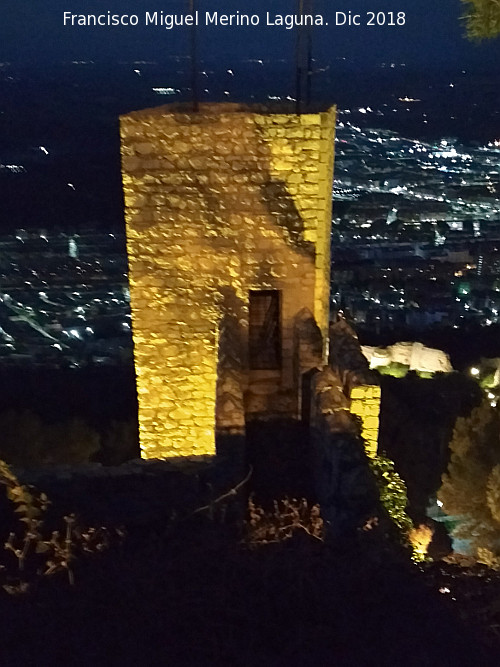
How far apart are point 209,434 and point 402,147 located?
107 ft

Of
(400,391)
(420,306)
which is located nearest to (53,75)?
(420,306)

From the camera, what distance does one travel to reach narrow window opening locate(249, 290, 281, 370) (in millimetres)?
6602

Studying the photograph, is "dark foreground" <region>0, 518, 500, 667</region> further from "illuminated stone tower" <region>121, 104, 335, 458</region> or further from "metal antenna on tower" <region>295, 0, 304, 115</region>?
"metal antenna on tower" <region>295, 0, 304, 115</region>

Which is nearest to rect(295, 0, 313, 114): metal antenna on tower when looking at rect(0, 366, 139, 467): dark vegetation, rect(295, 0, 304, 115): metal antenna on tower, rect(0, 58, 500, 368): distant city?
rect(295, 0, 304, 115): metal antenna on tower

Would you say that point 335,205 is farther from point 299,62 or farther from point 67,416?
point 299,62

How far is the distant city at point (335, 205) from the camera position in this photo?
25.7 metres

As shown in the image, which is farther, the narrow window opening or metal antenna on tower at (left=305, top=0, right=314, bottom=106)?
the narrow window opening

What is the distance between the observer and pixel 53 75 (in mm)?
40531

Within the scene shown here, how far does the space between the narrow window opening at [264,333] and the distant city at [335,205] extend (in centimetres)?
1642

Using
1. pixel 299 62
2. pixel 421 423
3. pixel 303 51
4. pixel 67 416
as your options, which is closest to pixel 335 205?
pixel 421 423

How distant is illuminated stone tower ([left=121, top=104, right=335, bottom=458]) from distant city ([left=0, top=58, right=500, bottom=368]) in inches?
642

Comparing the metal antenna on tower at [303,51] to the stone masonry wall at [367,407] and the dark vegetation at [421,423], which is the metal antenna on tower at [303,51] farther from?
the dark vegetation at [421,423]

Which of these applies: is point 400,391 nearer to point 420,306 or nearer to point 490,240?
point 420,306

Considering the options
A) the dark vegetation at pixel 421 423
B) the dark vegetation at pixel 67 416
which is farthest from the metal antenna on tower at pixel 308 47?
the dark vegetation at pixel 421 423
